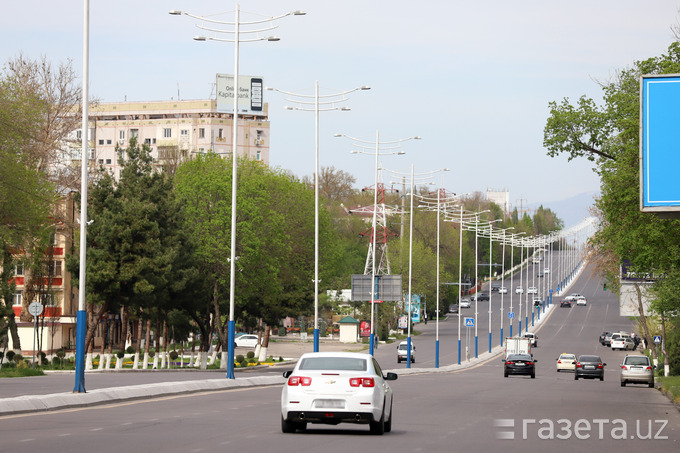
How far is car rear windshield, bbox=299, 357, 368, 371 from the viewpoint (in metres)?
19.1

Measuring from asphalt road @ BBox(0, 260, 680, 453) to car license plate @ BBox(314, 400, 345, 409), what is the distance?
55 cm

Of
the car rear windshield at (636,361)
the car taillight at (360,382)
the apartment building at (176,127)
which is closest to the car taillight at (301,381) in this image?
the car taillight at (360,382)

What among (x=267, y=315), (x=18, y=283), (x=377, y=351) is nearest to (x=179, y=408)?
(x=267, y=315)

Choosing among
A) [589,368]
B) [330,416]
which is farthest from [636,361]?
[330,416]

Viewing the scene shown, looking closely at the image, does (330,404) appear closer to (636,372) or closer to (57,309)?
(636,372)

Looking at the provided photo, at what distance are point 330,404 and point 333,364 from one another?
2.74ft

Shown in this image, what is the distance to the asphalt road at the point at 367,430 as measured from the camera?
16766mm

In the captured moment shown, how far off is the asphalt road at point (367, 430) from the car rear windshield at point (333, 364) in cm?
120

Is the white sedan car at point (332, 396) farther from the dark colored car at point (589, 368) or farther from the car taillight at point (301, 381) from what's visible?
the dark colored car at point (589, 368)

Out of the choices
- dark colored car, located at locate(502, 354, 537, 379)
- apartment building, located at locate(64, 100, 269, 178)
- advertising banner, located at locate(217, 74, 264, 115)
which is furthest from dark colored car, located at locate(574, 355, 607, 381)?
apartment building, located at locate(64, 100, 269, 178)

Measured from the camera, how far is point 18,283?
85.6 meters

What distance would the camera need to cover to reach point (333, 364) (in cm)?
1917

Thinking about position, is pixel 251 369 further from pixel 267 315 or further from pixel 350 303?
pixel 350 303

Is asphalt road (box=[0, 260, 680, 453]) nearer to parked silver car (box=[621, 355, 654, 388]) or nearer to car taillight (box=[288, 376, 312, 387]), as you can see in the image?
car taillight (box=[288, 376, 312, 387])
